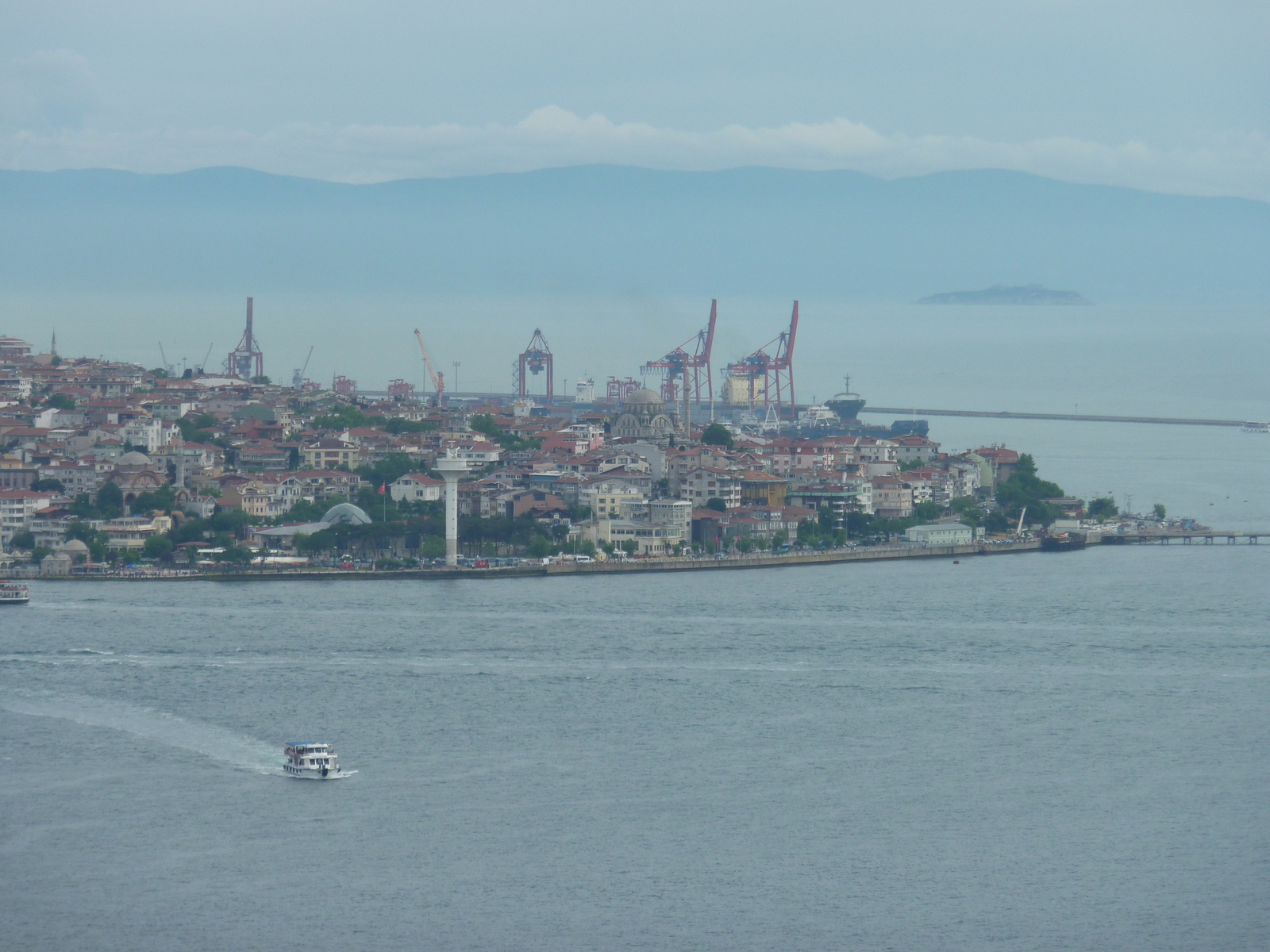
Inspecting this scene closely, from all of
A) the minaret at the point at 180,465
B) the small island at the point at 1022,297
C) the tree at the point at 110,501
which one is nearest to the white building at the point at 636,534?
the tree at the point at 110,501

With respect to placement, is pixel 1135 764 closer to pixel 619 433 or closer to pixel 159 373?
pixel 619 433

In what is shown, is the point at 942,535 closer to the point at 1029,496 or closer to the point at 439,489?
the point at 1029,496

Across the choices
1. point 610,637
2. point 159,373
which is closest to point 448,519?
point 610,637

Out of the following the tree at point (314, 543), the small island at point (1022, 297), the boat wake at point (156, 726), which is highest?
the small island at point (1022, 297)

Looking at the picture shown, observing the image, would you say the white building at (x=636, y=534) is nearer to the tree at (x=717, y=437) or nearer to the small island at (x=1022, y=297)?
the tree at (x=717, y=437)

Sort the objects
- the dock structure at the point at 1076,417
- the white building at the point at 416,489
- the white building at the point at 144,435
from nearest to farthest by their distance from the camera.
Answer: the white building at the point at 416,489 → the white building at the point at 144,435 → the dock structure at the point at 1076,417

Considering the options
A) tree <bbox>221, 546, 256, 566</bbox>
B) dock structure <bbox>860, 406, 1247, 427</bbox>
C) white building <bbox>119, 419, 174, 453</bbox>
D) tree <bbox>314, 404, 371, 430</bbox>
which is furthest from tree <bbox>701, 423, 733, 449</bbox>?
dock structure <bbox>860, 406, 1247, 427</bbox>

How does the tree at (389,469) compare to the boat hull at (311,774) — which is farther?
the tree at (389,469)

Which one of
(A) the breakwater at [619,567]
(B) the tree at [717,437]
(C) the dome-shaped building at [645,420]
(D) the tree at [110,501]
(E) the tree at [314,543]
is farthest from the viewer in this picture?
(C) the dome-shaped building at [645,420]
